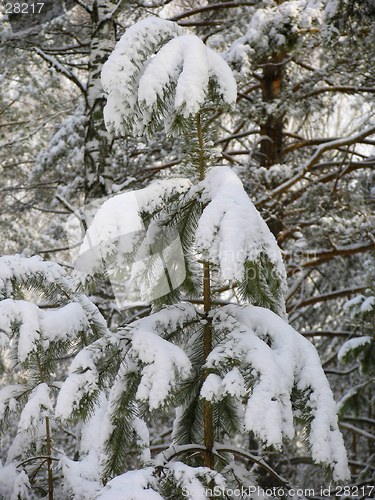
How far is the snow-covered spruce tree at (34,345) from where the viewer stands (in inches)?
68.8

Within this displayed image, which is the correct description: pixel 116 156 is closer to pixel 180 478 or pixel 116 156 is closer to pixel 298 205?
pixel 298 205

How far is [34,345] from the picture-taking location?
1688 mm

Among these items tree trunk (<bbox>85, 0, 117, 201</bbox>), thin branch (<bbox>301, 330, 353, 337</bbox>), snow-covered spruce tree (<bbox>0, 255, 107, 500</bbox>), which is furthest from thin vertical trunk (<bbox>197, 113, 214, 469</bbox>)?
thin branch (<bbox>301, 330, 353, 337</bbox>)

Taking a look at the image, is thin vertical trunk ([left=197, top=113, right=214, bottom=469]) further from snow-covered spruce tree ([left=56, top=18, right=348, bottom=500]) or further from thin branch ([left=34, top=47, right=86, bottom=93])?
thin branch ([left=34, top=47, right=86, bottom=93])

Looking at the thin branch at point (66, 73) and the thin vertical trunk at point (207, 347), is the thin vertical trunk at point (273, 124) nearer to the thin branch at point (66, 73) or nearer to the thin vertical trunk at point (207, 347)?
the thin branch at point (66, 73)

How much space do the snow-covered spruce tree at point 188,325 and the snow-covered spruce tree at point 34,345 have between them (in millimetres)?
431

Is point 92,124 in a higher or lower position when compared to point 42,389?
higher

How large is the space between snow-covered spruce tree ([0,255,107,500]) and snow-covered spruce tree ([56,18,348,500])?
431mm

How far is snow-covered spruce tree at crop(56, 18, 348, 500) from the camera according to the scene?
4.00 feet

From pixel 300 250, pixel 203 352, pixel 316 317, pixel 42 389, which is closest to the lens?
pixel 203 352

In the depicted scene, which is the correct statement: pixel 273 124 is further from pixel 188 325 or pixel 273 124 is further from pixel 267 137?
pixel 188 325

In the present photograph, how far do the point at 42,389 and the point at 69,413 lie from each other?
2.19 feet

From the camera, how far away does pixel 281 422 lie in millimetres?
1175

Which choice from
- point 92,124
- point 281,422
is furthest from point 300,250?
point 281,422
